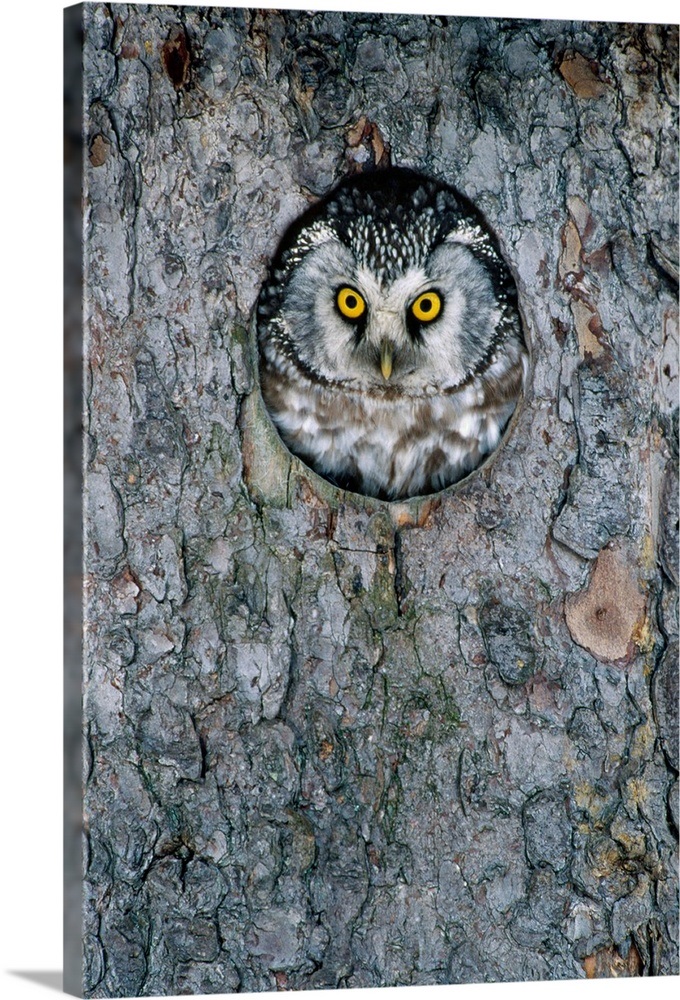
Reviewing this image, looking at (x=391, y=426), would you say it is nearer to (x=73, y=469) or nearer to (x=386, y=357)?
(x=386, y=357)

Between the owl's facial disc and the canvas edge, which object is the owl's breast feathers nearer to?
the owl's facial disc

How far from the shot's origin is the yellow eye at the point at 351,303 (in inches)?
100

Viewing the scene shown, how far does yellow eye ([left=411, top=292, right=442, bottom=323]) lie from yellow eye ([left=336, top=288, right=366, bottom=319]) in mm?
88

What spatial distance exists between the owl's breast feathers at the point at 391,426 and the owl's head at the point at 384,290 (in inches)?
0.9

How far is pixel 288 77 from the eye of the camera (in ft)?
8.39

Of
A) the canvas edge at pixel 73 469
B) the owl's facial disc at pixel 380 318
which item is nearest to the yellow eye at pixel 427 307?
the owl's facial disc at pixel 380 318

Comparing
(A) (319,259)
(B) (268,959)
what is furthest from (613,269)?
(B) (268,959)

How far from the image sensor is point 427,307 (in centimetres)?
257

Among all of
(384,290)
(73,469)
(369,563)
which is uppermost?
(384,290)

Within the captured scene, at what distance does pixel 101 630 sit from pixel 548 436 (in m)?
0.85

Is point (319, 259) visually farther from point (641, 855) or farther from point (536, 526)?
point (641, 855)

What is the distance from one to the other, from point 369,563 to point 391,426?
238mm

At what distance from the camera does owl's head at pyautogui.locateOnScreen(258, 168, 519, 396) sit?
2551 millimetres

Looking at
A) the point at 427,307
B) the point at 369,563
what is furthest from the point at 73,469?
the point at 427,307
